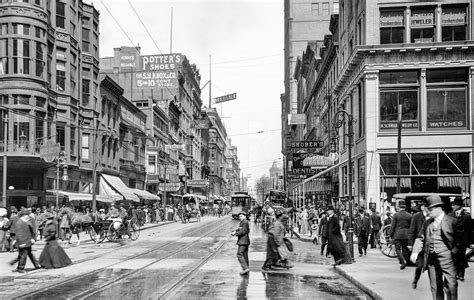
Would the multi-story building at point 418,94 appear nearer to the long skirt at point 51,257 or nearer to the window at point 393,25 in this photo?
the window at point 393,25

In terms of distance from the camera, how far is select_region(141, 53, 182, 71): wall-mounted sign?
75.4 meters

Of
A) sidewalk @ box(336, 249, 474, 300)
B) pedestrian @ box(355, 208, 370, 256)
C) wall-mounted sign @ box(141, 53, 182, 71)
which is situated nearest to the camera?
sidewalk @ box(336, 249, 474, 300)

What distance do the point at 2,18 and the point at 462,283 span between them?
28909 millimetres

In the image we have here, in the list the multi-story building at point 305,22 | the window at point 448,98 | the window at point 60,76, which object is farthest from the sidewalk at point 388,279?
the multi-story building at point 305,22

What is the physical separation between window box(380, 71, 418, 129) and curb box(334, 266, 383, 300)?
20.9 m

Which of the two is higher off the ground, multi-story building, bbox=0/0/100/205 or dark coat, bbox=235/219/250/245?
multi-story building, bbox=0/0/100/205

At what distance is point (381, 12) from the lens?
35.8 metres

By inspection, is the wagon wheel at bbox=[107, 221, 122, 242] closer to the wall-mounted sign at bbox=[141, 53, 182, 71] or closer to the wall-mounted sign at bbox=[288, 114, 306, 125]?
the wall-mounted sign at bbox=[141, 53, 182, 71]

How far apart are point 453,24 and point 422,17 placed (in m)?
1.90

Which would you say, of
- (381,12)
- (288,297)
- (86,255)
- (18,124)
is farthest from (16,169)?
(288,297)

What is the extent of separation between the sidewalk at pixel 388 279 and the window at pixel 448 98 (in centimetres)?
1848

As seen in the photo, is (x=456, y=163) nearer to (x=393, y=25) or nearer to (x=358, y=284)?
(x=393, y=25)

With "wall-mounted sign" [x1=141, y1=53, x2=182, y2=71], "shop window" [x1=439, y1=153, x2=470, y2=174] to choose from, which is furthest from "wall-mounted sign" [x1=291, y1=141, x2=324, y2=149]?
"wall-mounted sign" [x1=141, y1=53, x2=182, y2=71]

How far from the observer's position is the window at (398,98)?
3516 centimetres
